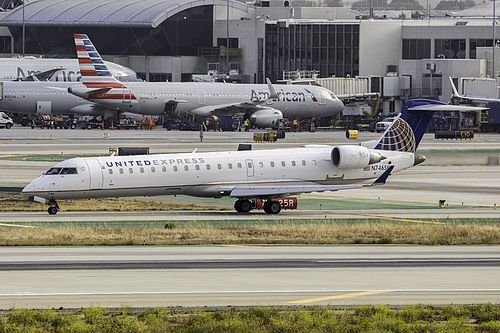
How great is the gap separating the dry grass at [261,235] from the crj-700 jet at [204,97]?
61.5 metres

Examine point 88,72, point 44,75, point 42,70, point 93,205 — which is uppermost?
point 42,70

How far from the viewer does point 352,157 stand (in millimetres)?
45750

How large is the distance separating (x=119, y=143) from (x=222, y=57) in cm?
5668

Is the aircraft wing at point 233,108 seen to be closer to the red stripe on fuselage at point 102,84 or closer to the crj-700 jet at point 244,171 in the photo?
the red stripe on fuselage at point 102,84

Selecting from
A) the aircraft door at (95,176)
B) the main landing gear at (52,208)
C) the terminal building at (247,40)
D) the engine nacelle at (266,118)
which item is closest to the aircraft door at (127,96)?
the engine nacelle at (266,118)

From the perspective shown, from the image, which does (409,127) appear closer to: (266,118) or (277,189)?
(277,189)

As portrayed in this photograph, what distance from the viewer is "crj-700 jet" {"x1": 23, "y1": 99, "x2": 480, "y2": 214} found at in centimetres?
4138

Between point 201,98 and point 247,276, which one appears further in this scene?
point 201,98

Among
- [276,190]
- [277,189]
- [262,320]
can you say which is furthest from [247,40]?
[262,320]

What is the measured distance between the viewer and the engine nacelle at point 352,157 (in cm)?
4559

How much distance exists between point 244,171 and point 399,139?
917 cm

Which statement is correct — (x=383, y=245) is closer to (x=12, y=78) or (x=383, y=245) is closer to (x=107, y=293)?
(x=107, y=293)

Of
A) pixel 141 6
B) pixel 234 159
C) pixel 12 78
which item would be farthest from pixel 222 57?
pixel 234 159

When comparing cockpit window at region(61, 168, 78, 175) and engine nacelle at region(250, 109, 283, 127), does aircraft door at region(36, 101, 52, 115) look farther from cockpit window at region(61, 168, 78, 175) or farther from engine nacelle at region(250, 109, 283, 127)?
cockpit window at region(61, 168, 78, 175)
